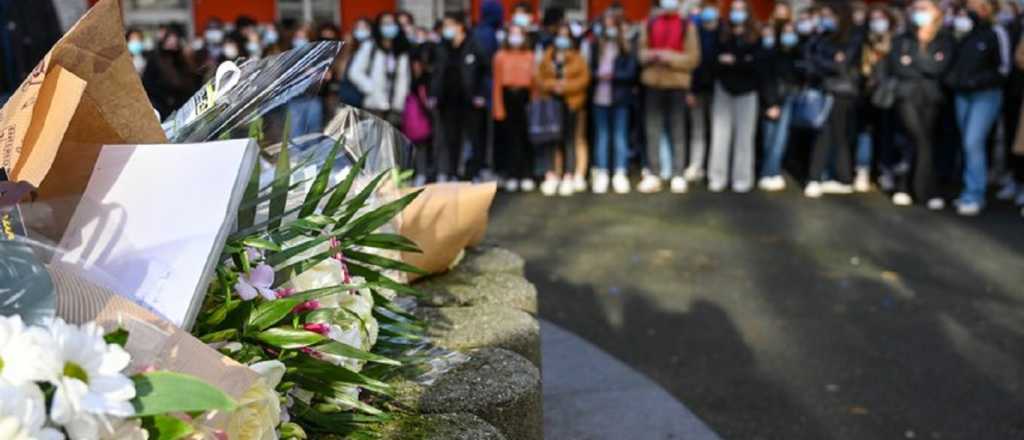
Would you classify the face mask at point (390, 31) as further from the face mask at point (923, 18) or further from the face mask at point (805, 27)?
the face mask at point (923, 18)

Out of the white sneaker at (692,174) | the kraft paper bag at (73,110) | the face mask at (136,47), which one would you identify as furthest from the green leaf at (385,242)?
the face mask at (136,47)

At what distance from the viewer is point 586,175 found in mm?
11555

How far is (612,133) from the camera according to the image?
1115cm

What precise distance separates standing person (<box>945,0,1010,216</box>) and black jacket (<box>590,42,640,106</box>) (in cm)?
272

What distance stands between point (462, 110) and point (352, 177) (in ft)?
28.3

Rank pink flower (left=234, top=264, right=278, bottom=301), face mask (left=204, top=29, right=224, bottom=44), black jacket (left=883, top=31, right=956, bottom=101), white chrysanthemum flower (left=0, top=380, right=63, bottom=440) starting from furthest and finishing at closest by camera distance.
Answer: face mask (left=204, top=29, right=224, bottom=44) → black jacket (left=883, top=31, right=956, bottom=101) → pink flower (left=234, top=264, right=278, bottom=301) → white chrysanthemum flower (left=0, top=380, right=63, bottom=440)

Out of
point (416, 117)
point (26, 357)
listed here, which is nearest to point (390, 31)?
point (416, 117)

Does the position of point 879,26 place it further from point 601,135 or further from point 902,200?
point 601,135

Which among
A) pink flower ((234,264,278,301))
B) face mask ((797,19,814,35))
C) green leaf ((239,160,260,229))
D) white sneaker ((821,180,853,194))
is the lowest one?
white sneaker ((821,180,853,194))

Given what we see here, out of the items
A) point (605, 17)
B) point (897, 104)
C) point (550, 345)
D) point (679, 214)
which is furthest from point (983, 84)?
point (550, 345)

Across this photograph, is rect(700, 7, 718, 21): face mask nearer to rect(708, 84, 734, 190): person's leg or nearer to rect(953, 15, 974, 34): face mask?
rect(708, 84, 734, 190): person's leg

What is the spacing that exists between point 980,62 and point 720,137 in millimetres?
2421

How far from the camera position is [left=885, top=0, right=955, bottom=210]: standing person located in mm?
9641

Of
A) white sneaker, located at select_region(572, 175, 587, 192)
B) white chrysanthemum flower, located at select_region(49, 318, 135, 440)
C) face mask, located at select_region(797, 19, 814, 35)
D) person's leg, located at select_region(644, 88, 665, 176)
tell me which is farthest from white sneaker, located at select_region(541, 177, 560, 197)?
white chrysanthemum flower, located at select_region(49, 318, 135, 440)
